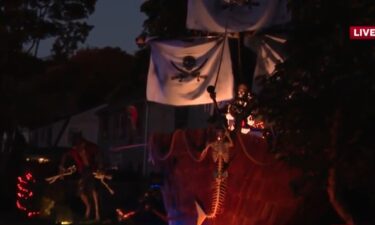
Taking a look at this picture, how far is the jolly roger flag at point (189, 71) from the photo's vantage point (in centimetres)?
1733

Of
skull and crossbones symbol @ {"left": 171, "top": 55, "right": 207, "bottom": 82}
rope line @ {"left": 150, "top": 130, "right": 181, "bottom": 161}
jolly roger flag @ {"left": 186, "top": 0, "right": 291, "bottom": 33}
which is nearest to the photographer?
rope line @ {"left": 150, "top": 130, "right": 181, "bottom": 161}

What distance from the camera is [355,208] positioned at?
13.1 m

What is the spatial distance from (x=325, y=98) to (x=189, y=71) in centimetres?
743

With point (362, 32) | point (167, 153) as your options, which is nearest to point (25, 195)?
point (167, 153)

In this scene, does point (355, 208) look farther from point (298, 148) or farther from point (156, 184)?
point (156, 184)

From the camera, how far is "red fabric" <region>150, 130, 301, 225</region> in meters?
12.7

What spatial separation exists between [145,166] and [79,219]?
1378 cm

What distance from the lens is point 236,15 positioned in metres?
16.8

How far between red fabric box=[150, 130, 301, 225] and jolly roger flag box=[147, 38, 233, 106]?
2.74m

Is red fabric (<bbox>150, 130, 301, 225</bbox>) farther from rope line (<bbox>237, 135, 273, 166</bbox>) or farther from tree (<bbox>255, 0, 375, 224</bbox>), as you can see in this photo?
tree (<bbox>255, 0, 375, 224</bbox>)

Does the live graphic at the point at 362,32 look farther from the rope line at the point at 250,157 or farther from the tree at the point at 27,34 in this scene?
the tree at the point at 27,34

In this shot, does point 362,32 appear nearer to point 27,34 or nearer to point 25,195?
point 25,195

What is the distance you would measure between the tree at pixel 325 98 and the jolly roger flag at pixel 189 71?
5859mm

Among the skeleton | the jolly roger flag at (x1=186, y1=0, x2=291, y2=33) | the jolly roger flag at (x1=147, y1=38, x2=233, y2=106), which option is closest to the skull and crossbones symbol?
the jolly roger flag at (x1=147, y1=38, x2=233, y2=106)
